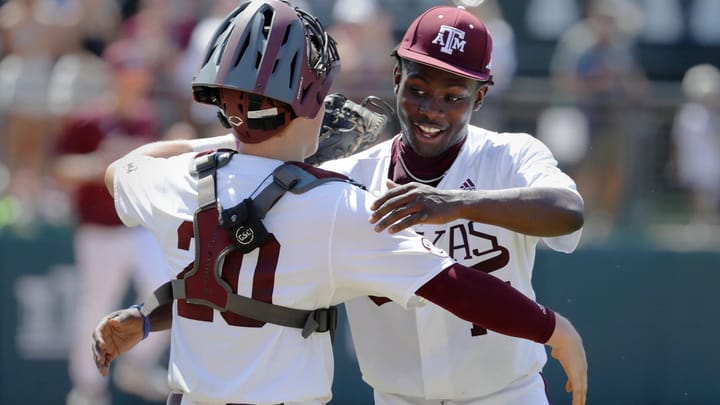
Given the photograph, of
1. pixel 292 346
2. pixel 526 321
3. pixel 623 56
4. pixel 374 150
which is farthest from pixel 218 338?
pixel 623 56

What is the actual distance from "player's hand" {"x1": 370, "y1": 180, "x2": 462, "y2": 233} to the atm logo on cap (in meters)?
0.83

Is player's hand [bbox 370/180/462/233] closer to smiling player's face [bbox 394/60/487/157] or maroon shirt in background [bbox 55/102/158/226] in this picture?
smiling player's face [bbox 394/60/487/157]

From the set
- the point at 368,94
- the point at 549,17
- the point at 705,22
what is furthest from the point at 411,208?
the point at 705,22

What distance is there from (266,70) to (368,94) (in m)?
5.64

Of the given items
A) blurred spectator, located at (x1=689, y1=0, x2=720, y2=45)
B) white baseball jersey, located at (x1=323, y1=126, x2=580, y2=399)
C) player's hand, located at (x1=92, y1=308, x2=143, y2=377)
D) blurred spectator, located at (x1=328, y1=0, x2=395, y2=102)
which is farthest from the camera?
blurred spectator, located at (x1=689, y1=0, x2=720, y2=45)

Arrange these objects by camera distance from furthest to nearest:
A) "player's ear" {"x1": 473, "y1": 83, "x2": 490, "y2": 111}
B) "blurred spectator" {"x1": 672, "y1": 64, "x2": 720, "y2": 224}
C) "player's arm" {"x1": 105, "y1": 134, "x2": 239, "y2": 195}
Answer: "blurred spectator" {"x1": 672, "y1": 64, "x2": 720, "y2": 224}, "player's ear" {"x1": 473, "y1": 83, "x2": 490, "y2": 111}, "player's arm" {"x1": 105, "y1": 134, "x2": 239, "y2": 195}

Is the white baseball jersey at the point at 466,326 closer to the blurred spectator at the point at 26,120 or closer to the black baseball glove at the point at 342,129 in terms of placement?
the black baseball glove at the point at 342,129

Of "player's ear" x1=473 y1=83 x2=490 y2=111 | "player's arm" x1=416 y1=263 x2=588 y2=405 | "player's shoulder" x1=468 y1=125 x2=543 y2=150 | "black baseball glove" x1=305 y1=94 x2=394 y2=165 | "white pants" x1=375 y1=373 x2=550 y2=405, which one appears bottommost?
"white pants" x1=375 y1=373 x2=550 y2=405

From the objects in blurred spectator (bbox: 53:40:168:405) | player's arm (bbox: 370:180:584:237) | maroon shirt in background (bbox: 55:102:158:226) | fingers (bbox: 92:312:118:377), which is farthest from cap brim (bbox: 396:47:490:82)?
maroon shirt in background (bbox: 55:102:158:226)

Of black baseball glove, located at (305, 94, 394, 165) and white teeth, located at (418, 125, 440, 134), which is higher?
white teeth, located at (418, 125, 440, 134)

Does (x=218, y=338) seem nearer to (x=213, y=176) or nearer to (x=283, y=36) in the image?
(x=213, y=176)

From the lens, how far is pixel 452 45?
4109 mm

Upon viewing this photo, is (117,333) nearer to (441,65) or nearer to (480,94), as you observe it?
(441,65)

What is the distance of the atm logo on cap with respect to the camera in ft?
13.5
